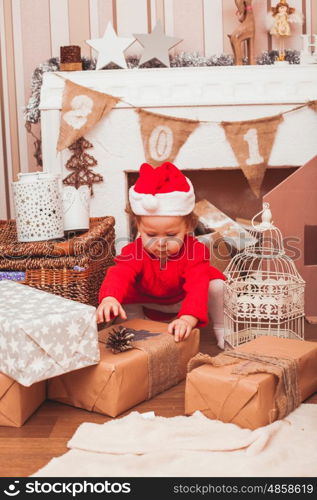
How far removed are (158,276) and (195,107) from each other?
82 centimetres

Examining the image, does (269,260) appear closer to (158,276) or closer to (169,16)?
(158,276)

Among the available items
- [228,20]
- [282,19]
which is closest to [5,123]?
[228,20]

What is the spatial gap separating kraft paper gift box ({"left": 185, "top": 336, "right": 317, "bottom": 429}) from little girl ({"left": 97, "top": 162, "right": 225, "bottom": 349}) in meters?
0.27

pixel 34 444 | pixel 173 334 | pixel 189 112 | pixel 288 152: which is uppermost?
pixel 189 112

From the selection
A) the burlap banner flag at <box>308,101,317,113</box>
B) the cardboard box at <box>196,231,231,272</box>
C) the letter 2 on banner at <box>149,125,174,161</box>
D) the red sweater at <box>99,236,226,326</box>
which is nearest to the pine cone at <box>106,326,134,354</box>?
the red sweater at <box>99,236,226,326</box>

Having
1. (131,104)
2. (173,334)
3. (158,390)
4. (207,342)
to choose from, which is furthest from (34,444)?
(131,104)

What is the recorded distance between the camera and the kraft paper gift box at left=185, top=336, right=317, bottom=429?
1.20m

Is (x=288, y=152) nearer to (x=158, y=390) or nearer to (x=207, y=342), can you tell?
(x=207, y=342)

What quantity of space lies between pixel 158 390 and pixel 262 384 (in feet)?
1.01

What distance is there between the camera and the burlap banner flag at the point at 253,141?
7.54 ft

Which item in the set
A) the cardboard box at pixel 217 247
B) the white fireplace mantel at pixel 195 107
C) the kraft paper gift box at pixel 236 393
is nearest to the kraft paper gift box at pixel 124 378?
the kraft paper gift box at pixel 236 393

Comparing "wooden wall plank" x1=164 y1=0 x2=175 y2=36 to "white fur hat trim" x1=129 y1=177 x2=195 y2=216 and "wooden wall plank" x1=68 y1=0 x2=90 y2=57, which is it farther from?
"white fur hat trim" x1=129 y1=177 x2=195 y2=216

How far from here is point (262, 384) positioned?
1.20 metres
